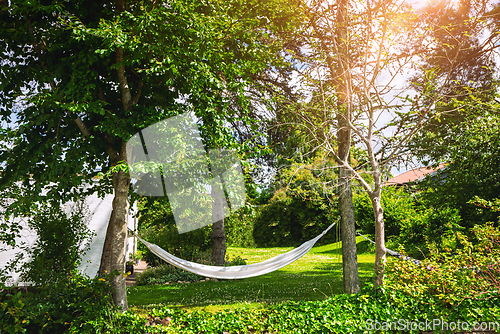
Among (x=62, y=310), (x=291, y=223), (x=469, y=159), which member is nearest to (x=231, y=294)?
(x=62, y=310)

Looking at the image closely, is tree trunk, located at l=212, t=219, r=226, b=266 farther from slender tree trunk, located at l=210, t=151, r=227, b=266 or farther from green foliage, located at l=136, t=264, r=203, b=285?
green foliage, located at l=136, t=264, r=203, b=285

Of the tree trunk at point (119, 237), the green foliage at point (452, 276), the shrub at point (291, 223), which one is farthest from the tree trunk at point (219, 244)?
the shrub at point (291, 223)

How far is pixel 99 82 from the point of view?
462 cm

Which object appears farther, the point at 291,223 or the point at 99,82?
the point at 291,223

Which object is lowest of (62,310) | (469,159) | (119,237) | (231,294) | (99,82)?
(231,294)

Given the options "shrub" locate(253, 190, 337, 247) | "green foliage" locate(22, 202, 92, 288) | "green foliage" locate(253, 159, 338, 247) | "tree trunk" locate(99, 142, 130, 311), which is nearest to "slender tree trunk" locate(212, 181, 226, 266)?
"green foliage" locate(22, 202, 92, 288)

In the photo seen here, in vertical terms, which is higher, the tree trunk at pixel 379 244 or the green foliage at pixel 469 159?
the green foliage at pixel 469 159

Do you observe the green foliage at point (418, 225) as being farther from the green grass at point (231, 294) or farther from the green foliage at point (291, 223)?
the green foliage at point (291, 223)

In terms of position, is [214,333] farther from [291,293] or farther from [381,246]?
[291,293]

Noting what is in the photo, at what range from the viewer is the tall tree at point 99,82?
366 centimetres

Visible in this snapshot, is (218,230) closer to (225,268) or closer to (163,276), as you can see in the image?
(163,276)

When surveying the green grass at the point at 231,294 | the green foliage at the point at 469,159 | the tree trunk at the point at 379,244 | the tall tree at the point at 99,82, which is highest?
the tall tree at the point at 99,82

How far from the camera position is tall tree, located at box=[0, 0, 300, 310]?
3.66 m

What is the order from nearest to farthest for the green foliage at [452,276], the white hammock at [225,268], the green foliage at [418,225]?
the green foliage at [452,276]
the white hammock at [225,268]
the green foliage at [418,225]
